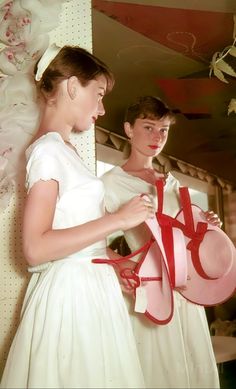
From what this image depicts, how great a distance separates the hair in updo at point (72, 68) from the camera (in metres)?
0.91

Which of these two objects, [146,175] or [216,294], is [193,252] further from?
[146,175]

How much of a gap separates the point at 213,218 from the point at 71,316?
1.24 feet

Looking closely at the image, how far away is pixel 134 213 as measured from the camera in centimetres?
80

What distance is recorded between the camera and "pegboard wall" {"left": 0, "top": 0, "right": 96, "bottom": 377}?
1.19 metres

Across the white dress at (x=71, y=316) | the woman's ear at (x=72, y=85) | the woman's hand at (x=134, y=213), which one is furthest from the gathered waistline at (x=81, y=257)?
the woman's ear at (x=72, y=85)

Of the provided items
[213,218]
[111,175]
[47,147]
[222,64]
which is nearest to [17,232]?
[111,175]

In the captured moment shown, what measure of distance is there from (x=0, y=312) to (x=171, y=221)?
612 millimetres

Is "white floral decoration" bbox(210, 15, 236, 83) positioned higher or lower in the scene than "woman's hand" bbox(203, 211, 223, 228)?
higher

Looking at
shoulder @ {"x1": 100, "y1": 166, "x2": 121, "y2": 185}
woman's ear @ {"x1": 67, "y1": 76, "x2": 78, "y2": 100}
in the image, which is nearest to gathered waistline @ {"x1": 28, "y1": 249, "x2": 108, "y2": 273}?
shoulder @ {"x1": 100, "y1": 166, "x2": 121, "y2": 185}

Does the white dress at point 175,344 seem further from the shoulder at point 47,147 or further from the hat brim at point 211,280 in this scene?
the shoulder at point 47,147

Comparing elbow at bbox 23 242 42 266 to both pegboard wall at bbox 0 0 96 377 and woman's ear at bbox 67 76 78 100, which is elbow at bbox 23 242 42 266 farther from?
pegboard wall at bbox 0 0 96 377

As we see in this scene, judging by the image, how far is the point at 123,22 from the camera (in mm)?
1121

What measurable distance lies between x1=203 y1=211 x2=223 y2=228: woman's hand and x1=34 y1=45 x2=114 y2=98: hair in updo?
0.38 m

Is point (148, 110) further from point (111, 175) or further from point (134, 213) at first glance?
point (134, 213)
